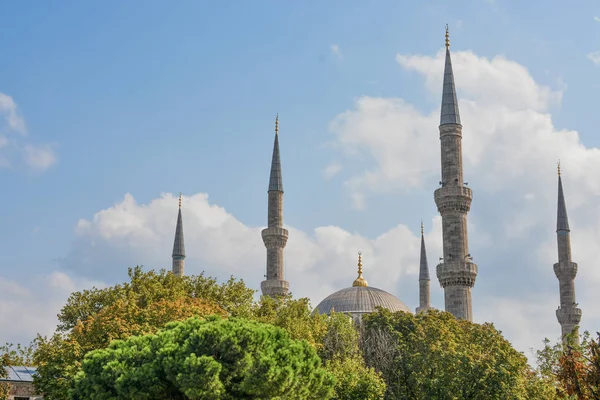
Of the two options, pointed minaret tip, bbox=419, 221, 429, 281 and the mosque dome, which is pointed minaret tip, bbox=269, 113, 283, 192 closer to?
the mosque dome

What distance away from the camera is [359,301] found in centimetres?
6875

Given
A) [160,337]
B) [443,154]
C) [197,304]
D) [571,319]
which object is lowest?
[160,337]

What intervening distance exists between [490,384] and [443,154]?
21.9 meters

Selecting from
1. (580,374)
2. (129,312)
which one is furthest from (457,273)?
(580,374)

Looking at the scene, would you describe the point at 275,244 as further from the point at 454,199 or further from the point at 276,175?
the point at 454,199

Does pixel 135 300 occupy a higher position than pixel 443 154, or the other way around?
pixel 443 154

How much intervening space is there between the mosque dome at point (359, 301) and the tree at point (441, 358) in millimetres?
19801

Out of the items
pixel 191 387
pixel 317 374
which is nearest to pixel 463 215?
pixel 317 374

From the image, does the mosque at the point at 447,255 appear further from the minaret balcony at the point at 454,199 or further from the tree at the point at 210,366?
the tree at the point at 210,366

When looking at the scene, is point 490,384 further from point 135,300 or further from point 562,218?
point 562,218

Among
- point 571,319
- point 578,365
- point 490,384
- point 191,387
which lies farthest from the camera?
point 571,319

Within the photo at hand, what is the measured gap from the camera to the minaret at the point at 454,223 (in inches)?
2067

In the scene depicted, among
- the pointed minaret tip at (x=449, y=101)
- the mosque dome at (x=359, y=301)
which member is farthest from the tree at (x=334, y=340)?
the mosque dome at (x=359, y=301)

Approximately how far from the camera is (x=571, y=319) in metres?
66.3
